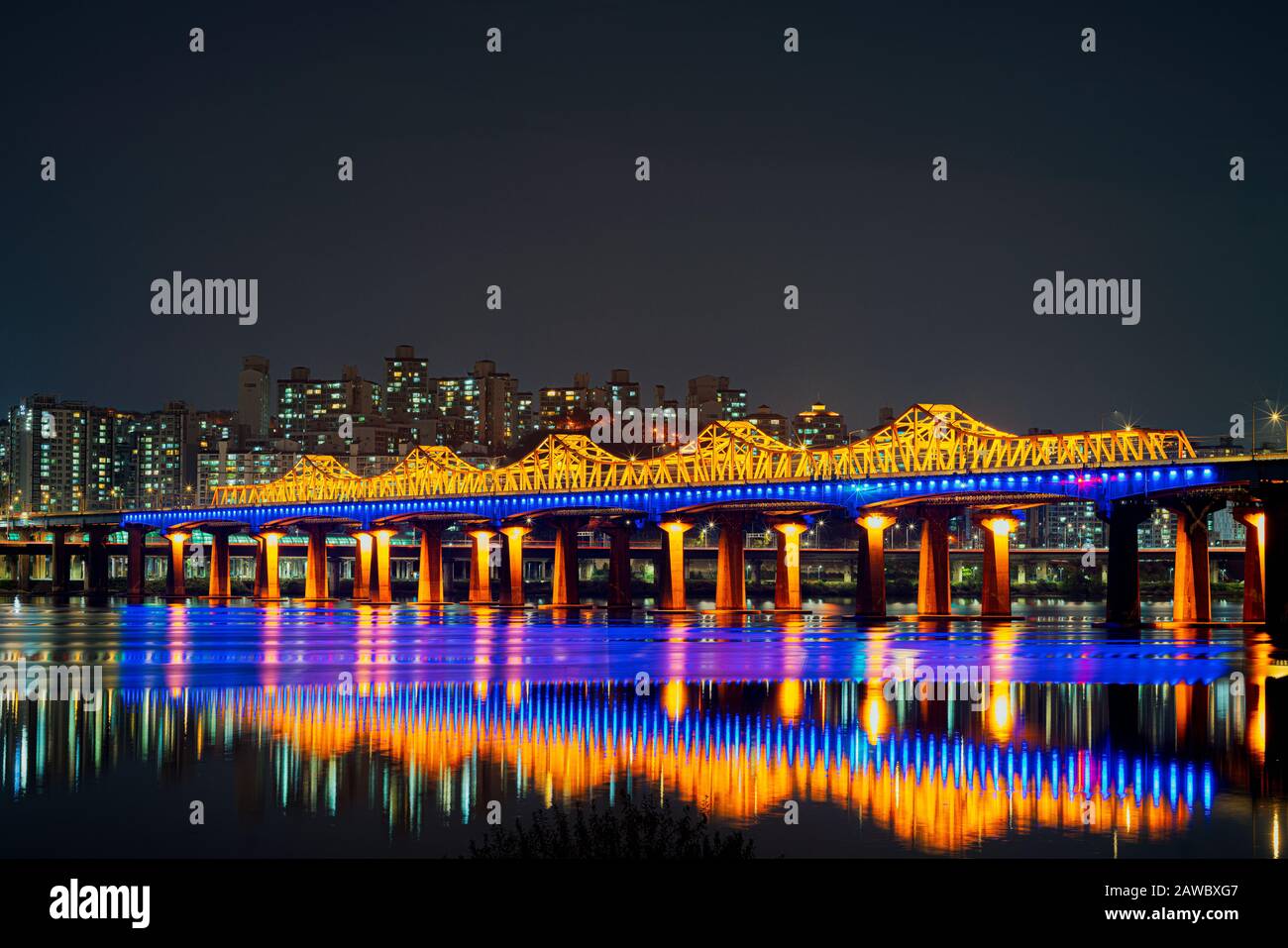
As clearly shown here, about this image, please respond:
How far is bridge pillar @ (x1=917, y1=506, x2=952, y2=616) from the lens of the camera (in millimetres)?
141675

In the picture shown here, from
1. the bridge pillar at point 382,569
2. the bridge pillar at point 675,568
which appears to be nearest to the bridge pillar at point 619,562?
the bridge pillar at point 675,568

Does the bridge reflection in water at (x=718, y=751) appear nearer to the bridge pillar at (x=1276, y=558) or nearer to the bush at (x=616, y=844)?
the bush at (x=616, y=844)

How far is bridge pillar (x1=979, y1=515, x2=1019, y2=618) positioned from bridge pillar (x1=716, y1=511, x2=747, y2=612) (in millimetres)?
24395

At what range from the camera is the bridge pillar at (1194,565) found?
122375 mm

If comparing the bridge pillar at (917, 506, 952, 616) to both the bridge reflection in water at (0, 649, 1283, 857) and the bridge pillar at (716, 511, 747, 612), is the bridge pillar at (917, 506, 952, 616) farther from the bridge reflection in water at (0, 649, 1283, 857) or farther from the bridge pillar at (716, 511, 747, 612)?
the bridge reflection in water at (0, 649, 1283, 857)

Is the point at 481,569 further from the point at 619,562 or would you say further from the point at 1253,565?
the point at 1253,565

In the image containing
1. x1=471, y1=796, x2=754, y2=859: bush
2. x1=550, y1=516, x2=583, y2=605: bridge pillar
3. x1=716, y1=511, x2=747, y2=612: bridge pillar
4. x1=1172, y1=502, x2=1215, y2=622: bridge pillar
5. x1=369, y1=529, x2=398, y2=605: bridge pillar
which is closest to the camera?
x1=471, y1=796, x2=754, y2=859: bush

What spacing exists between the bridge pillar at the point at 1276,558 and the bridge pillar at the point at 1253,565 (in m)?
12.5

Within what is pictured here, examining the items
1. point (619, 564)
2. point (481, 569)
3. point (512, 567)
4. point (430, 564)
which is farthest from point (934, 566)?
point (430, 564)

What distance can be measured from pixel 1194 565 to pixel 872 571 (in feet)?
95.2

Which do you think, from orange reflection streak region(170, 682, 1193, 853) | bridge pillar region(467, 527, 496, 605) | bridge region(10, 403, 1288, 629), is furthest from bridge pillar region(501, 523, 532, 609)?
orange reflection streak region(170, 682, 1193, 853)
